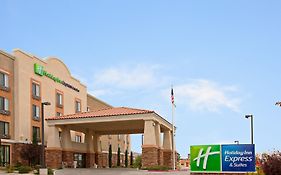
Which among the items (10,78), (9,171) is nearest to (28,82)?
(10,78)

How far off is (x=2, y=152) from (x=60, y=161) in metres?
6.43

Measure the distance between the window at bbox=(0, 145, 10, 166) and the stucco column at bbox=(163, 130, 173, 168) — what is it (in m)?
18.9

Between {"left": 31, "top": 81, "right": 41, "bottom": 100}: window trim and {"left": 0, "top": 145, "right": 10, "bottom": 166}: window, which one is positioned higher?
{"left": 31, "top": 81, "right": 41, "bottom": 100}: window trim

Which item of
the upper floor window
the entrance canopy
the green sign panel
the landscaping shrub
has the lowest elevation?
the green sign panel

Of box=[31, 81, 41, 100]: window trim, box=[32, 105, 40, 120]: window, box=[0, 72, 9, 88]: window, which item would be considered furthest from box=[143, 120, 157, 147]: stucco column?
box=[31, 81, 41, 100]: window trim

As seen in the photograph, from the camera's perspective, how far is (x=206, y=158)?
94.2 feet

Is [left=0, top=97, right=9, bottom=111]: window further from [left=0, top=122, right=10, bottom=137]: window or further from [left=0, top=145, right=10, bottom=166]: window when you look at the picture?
[left=0, top=145, right=10, bottom=166]: window

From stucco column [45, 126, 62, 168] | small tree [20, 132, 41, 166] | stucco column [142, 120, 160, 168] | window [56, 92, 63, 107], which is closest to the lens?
stucco column [142, 120, 160, 168]

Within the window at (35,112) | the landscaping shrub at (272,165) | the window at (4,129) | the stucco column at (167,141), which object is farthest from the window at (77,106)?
the landscaping shrub at (272,165)

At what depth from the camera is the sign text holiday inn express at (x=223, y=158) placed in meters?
27.6

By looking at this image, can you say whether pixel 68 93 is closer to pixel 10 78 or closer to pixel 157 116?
pixel 10 78

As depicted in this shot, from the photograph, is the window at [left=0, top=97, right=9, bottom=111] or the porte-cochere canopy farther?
the window at [left=0, top=97, right=9, bottom=111]

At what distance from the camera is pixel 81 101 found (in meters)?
70.6

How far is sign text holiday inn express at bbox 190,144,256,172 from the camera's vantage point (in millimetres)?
27562
